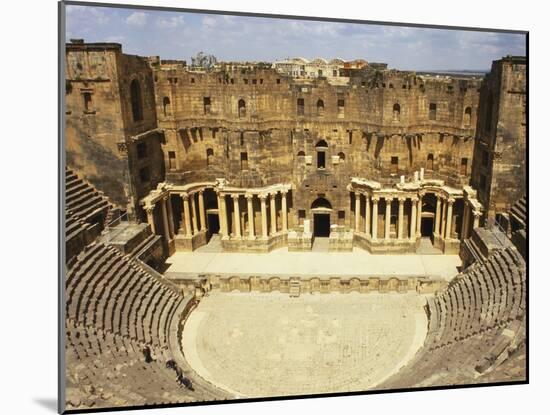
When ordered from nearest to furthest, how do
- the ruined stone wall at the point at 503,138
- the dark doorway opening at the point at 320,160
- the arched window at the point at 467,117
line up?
1. the ruined stone wall at the point at 503,138
2. the arched window at the point at 467,117
3. the dark doorway opening at the point at 320,160

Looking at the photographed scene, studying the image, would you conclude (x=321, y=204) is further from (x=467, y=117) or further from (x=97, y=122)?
(x=97, y=122)

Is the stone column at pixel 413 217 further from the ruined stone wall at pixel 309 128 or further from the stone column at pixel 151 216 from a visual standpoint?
the stone column at pixel 151 216

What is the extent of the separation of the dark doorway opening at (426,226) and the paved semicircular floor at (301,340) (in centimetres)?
679

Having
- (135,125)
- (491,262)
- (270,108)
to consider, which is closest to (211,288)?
(135,125)

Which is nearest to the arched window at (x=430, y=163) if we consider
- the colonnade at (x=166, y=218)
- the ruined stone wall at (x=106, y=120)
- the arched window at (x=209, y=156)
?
the arched window at (x=209, y=156)

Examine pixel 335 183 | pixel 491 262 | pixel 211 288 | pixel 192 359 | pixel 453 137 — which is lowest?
pixel 192 359

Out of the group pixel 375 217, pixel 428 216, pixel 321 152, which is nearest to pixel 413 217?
pixel 428 216

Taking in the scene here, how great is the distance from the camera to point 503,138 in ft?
63.7

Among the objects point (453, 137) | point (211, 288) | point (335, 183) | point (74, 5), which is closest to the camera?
point (74, 5)

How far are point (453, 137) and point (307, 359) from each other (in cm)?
1423

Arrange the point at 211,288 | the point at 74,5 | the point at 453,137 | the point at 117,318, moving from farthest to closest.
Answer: the point at 453,137
the point at 211,288
the point at 117,318
the point at 74,5

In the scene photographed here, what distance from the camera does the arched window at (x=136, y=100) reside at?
21594 millimetres

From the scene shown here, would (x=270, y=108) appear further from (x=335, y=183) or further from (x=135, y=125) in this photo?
(x=135, y=125)

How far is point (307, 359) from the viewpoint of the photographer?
53.5 feet
